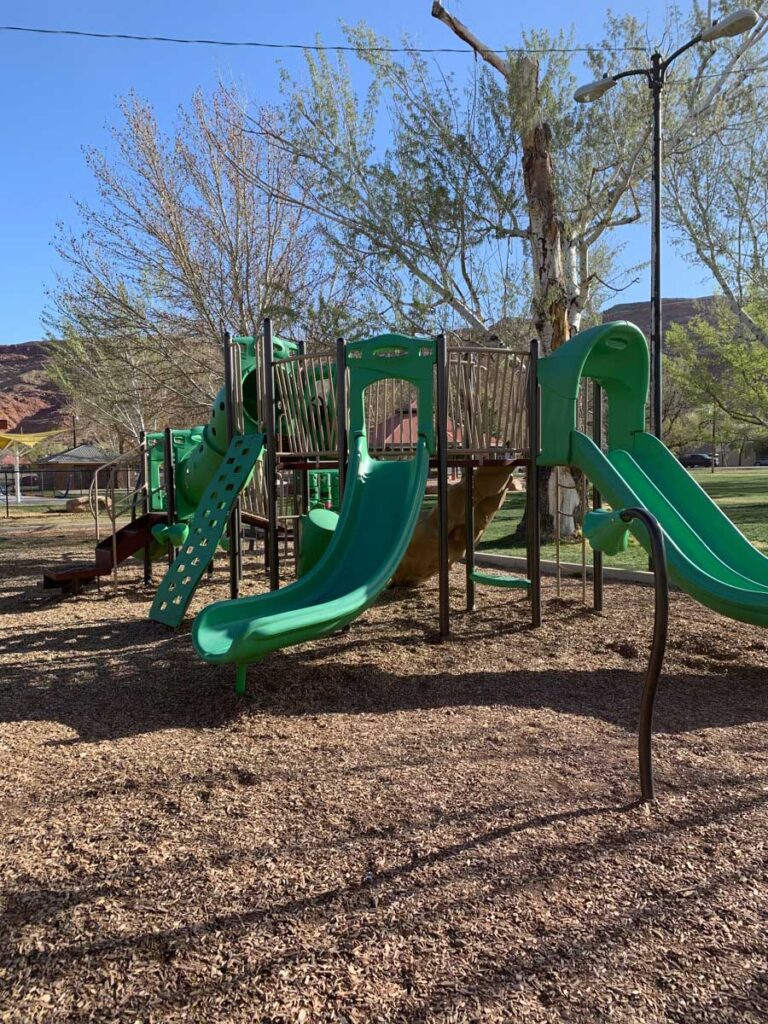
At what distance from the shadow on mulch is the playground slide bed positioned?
1.1 inches

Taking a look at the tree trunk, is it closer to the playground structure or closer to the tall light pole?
the tall light pole

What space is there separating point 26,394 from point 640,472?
4803 inches

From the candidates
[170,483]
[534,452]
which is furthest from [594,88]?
[170,483]

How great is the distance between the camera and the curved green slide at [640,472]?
5051 mm

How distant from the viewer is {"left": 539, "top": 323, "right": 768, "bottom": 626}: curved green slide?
5051 millimetres

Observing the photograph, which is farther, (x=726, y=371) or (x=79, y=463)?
(x=79, y=463)

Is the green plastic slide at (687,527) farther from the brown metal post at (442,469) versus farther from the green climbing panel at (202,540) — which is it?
the green climbing panel at (202,540)

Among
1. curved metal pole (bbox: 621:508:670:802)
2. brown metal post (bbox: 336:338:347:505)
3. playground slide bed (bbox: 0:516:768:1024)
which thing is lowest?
playground slide bed (bbox: 0:516:768:1024)

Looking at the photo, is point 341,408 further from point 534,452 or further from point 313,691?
point 313,691

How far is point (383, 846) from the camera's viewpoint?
2.77m

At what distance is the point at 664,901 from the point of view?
2.40 m

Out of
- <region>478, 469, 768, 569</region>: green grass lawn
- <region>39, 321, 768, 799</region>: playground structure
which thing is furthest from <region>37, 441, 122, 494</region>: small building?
<region>39, 321, 768, 799</region>: playground structure

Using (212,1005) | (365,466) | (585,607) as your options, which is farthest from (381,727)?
(585,607)

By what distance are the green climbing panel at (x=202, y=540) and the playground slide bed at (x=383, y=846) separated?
0.91 meters
